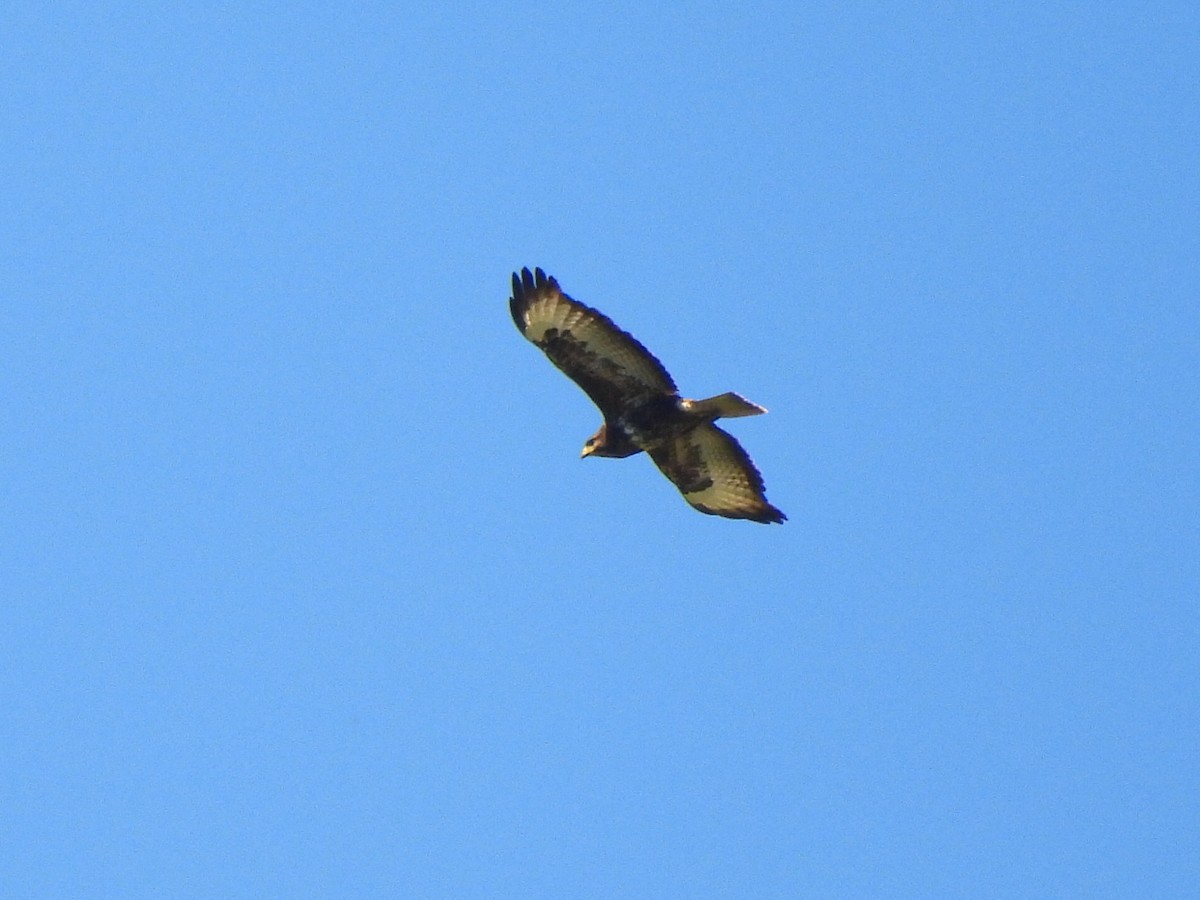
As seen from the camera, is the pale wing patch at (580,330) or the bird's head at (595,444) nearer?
the pale wing patch at (580,330)

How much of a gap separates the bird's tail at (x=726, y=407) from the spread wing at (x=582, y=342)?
1.08 ft

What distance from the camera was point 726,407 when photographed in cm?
1556

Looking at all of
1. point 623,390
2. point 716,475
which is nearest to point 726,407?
point 623,390

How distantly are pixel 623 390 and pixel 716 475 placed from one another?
139cm

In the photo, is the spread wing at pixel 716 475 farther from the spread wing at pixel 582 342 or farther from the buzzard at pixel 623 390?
the spread wing at pixel 582 342

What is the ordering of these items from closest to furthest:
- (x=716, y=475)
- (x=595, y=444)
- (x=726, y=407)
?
(x=726, y=407) → (x=595, y=444) → (x=716, y=475)

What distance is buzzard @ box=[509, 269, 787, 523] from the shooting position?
15.7 m

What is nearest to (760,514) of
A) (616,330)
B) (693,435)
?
(693,435)

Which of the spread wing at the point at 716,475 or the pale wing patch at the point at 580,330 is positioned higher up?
the pale wing patch at the point at 580,330

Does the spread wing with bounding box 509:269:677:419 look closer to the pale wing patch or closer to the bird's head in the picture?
the pale wing patch

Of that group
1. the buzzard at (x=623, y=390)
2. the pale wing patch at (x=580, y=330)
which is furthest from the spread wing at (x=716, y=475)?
the pale wing patch at (x=580, y=330)

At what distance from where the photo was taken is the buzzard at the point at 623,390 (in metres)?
15.7

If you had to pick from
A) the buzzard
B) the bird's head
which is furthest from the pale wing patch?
the bird's head

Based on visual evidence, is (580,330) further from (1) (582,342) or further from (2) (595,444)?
(2) (595,444)
